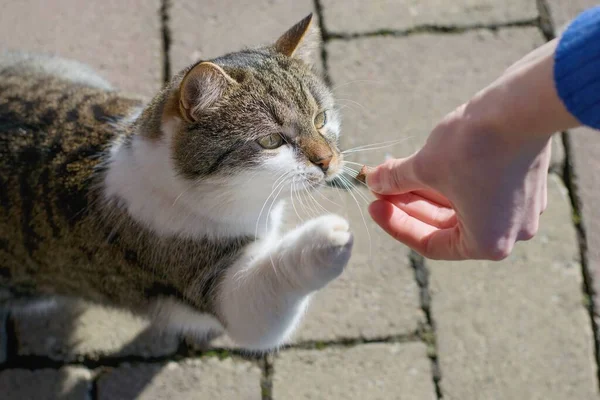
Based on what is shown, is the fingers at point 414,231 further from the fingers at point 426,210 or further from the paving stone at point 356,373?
the paving stone at point 356,373

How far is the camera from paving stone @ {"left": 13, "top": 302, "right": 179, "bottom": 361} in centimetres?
234

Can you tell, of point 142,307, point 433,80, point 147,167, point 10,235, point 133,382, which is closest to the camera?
point 147,167

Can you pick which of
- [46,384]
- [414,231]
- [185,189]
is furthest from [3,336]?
[414,231]

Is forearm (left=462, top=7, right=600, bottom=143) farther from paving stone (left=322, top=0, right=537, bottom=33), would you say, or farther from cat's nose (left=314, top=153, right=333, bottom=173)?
paving stone (left=322, top=0, right=537, bottom=33)

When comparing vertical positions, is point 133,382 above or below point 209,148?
below

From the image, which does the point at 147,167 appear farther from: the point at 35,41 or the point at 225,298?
the point at 35,41

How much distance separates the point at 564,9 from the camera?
9.30 feet

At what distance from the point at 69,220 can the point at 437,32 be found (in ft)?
5.66

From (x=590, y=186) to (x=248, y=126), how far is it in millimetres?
1485

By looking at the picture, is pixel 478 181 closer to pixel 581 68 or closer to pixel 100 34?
pixel 581 68

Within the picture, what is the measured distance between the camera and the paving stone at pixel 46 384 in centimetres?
227

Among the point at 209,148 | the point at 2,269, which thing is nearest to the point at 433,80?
the point at 209,148

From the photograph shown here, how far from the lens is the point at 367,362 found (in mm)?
2316

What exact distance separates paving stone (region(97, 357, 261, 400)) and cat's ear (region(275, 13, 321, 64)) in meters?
1.07
